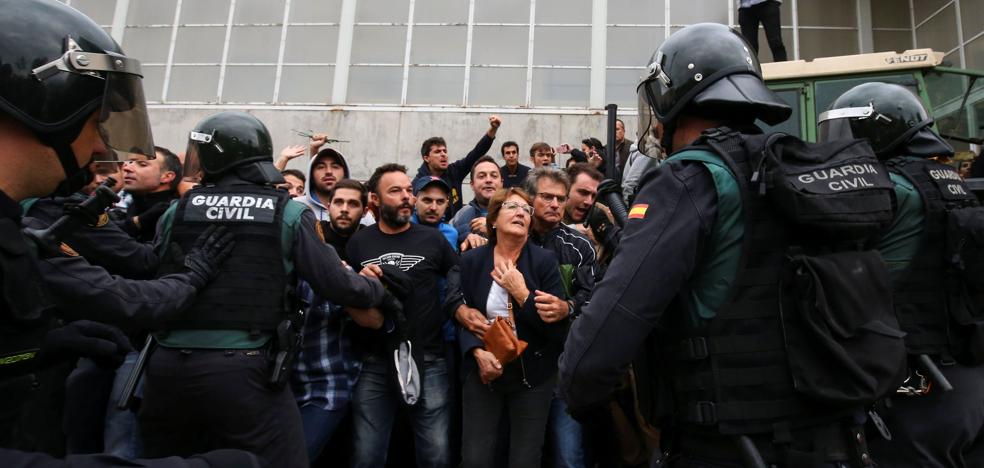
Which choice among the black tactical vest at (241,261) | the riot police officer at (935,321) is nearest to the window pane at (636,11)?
the riot police officer at (935,321)

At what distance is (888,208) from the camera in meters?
1.99

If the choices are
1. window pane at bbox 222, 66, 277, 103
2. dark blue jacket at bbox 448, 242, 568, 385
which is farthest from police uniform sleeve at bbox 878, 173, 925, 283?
window pane at bbox 222, 66, 277, 103

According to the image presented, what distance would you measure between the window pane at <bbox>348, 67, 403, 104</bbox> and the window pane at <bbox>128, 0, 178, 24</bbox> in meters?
3.77

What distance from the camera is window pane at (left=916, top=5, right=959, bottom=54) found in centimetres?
1070

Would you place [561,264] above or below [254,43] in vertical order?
below

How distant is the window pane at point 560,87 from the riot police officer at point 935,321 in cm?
839

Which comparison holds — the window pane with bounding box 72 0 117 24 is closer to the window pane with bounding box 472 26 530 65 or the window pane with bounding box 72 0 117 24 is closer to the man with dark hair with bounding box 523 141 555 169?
the window pane with bounding box 472 26 530 65

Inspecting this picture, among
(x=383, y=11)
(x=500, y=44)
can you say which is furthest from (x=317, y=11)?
(x=500, y=44)

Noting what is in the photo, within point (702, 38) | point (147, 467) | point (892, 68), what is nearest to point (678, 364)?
point (702, 38)

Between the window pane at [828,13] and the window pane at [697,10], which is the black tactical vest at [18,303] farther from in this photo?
the window pane at [828,13]

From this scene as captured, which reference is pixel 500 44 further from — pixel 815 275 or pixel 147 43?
pixel 815 275

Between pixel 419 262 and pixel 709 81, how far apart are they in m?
2.58

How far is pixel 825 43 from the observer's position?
1118cm

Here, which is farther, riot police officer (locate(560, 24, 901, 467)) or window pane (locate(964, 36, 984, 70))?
window pane (locate(964, 36, 984, 70))
